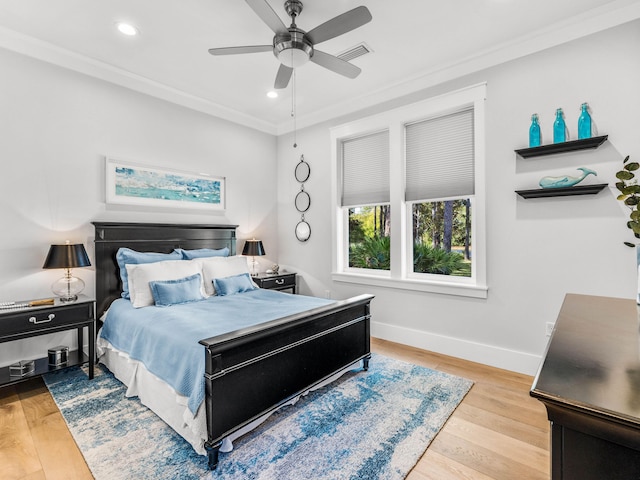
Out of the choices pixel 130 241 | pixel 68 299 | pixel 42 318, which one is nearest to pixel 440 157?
pixel 130 241

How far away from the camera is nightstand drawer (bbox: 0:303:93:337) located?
99.0 inches

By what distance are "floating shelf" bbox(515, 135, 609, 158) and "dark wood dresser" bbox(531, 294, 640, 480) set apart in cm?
223

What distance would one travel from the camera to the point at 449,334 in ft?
11.5

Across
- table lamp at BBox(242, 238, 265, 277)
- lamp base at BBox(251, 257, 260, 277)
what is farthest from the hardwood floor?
lamp base at BBox(251, 257, 260, 277)

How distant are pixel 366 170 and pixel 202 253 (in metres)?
2.30

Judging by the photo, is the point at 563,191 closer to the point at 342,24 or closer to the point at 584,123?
the point at 584,123

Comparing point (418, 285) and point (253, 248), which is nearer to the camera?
point (418, 285)

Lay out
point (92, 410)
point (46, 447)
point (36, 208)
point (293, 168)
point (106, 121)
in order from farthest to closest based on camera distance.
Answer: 1. point (293, 168)
2. point (106, 121)
3. point (36, 208)
4. point (92, 410)
5. point (46, 447)

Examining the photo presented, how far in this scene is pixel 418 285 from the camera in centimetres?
369

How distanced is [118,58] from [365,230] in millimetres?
3292

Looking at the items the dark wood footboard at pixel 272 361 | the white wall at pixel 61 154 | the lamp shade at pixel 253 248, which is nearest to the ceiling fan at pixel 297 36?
the white wall at pixel 61 154

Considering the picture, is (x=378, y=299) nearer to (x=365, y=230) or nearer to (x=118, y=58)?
(x=365, y=230)

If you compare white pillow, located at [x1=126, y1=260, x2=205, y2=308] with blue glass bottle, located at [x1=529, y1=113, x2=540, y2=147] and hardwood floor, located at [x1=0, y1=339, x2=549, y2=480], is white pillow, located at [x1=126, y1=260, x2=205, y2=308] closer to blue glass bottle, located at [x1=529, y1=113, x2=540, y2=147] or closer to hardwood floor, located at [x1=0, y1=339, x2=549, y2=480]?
hardwood floor, located at [x1=0, y1=339, x2=549, y2=480]

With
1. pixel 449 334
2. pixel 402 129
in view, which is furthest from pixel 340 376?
pixel 402 129
